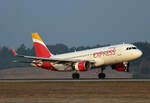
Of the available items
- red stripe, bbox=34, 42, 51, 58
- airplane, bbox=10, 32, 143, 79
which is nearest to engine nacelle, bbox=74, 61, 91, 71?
airplane, bbox=10, 32, 143, 79

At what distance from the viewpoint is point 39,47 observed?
71.4 meters

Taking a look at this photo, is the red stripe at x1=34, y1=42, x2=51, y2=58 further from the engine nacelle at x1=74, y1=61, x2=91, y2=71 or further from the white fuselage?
the engine nacelle at x1=74, y1=61, x2=91, y2=71

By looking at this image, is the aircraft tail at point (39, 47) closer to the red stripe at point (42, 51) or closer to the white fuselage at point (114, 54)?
the red stripe at point (42, 51)

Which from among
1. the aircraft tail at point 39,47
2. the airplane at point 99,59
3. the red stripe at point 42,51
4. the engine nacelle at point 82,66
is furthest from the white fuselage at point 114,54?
the aircraft tail at point 39,47

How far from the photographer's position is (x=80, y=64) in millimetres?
59344

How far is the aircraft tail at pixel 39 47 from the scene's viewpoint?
70.8 metres

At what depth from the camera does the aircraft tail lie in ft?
232

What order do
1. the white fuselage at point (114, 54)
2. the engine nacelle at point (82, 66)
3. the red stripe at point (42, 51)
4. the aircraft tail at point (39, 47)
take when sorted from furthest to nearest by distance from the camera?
the aircraft tail at point (39, 47)
the red stripe at point (42, 51)
the engine nacelle at point (82, 66)
the white fuselage at point (114, 54)

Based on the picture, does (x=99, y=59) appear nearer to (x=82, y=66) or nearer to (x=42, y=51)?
(x=82, y=66)

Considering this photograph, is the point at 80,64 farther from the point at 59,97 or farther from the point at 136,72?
the point at 136,72

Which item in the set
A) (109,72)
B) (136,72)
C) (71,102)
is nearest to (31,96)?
(71,102)

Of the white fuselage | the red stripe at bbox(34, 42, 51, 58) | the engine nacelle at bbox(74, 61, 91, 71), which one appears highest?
the red stripe at bbox(34, 42, 51, 58)

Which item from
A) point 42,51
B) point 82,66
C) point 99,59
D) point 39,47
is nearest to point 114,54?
point 99,59

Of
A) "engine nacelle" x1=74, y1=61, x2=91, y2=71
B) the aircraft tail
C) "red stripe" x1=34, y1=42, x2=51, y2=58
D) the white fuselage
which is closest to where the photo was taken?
the white fuselage
